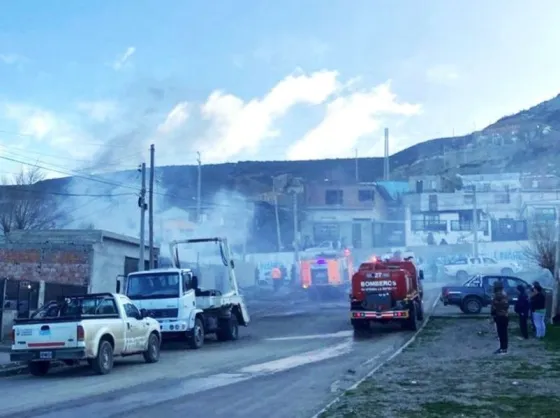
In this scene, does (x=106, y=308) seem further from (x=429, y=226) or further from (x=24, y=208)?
(x=429, y=226)

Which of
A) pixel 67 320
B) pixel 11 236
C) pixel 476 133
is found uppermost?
pixel 476 133

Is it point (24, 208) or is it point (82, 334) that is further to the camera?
point (24, 208)

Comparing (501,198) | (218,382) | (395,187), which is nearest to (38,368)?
(218,382)

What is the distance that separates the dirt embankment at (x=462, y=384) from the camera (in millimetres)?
9883

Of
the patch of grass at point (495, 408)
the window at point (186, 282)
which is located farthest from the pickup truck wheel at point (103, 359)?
the patch of grass at point (495, 408)

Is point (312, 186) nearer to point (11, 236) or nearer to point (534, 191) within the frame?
point (534, 191)

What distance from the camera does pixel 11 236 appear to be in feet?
124

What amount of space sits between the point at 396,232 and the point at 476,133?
188ft

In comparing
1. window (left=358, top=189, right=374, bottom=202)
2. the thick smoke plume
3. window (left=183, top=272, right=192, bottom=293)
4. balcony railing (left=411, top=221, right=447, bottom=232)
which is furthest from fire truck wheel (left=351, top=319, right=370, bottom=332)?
window (left=358, top=189, right=374, bottom=202)

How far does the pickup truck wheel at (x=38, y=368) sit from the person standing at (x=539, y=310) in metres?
13.4

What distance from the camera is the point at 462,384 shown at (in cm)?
1255

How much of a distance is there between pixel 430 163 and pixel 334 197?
131ft

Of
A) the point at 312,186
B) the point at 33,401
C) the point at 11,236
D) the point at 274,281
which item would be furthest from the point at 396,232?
the point at 33,401

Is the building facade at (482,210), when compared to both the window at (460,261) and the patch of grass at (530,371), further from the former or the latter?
the patch of grass at (530,371)
